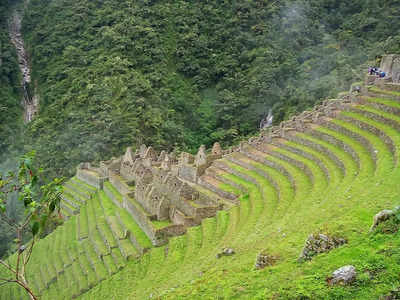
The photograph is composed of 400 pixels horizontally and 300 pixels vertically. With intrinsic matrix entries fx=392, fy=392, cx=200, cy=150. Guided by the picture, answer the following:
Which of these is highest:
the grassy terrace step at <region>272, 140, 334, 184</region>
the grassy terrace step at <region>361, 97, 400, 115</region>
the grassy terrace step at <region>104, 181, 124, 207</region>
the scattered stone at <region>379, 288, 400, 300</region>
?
the grassy terrace step at <region>361, 97, 400, 115</region>

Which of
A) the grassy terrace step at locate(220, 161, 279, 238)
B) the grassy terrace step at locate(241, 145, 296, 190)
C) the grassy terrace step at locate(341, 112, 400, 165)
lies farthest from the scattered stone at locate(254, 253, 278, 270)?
the grassy terrace step at locate(241, 145, 296, 190)

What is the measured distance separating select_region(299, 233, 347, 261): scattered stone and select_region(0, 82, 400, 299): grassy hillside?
208 millimetres

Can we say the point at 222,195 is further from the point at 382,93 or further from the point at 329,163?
the point at 382,93

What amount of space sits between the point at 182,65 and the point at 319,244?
51271 mm

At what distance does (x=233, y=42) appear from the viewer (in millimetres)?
58906

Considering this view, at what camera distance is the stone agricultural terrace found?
13.1 meters

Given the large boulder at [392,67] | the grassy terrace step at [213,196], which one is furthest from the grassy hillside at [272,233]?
the large boulder at [392,67]

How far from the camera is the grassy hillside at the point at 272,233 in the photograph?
6320mm

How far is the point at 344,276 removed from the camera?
559cm

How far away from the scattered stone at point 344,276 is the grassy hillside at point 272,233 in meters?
0.08

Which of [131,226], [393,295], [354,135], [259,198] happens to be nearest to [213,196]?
[259,198]

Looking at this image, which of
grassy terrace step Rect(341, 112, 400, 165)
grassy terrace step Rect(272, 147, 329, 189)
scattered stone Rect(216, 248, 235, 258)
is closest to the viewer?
scattered stone Rect(216, 248, 235, 258)

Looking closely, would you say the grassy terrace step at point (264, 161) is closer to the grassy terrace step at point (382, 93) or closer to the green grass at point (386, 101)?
the green grass at point (386, 101)

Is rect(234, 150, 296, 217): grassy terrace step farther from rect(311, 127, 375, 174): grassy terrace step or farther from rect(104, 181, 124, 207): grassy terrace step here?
rect(104, 181, 124, 207): grassy terrace step
